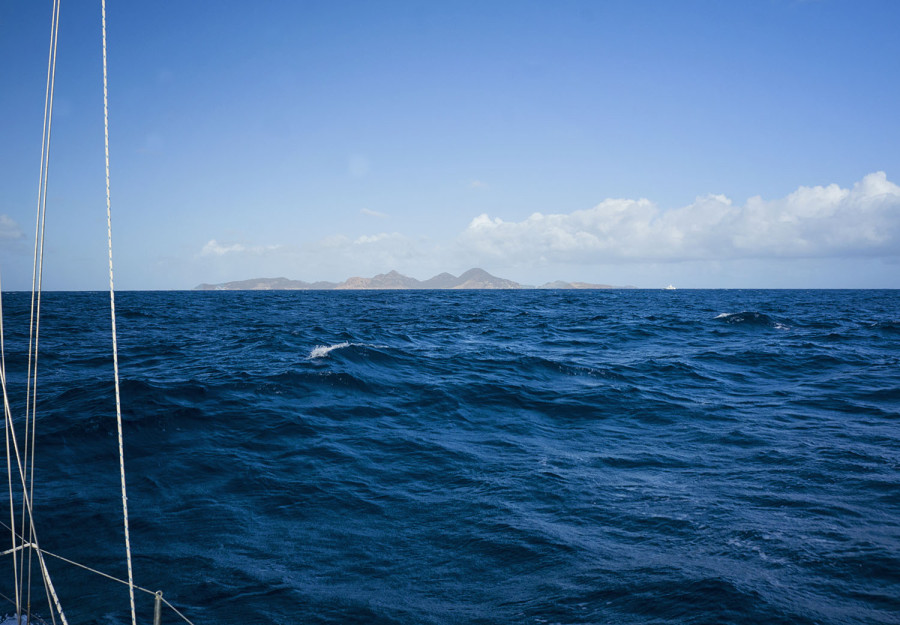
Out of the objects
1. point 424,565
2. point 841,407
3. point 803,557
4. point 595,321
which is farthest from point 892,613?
point 595,321

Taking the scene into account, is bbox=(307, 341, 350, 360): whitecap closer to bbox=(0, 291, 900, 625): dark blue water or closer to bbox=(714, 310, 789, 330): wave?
bbox=(0, 291, 900, 625): dark blue water

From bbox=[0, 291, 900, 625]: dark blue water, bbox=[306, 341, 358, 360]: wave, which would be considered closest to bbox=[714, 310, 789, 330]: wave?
bbox=[0, 291, 900, 625]: dark blue water

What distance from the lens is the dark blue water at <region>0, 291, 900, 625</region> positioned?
5.50 metres

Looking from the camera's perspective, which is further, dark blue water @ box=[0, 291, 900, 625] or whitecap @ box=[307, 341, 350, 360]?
whitecap @ box=[307, 341, 350, 360]

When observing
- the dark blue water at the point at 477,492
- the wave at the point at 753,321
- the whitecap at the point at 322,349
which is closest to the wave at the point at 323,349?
the whitecap at the point at 322,349

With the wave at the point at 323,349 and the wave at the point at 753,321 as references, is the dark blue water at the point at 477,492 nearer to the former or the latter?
the wave at the point at 323,349

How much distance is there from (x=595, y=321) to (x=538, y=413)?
25563mm

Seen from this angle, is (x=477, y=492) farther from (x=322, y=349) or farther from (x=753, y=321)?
(x=753, y=321)

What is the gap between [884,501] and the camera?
7.39m

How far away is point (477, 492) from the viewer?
8125mm

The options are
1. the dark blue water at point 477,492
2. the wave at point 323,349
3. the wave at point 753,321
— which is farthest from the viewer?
the wave at point 753,321

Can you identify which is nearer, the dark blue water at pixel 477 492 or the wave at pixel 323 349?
the dark blue water at pixel 477 492

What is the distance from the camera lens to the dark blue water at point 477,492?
18.0 feet

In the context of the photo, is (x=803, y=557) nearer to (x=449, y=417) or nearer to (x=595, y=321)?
(x=449, y=417)
